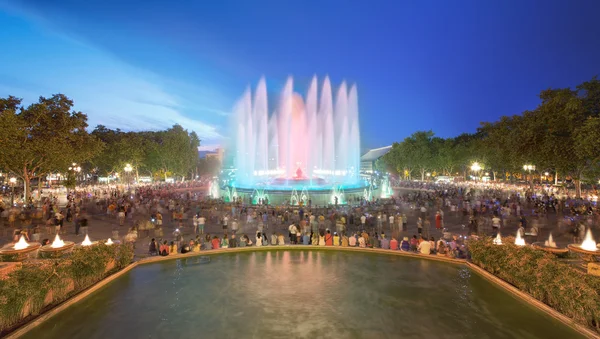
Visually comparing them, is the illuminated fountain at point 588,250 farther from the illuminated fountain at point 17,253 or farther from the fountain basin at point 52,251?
the illuminated fountain at point 17,253

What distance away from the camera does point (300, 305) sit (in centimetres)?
988

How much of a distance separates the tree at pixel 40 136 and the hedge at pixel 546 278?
38.8m

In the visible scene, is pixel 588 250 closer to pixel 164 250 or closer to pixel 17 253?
pixel 164 250

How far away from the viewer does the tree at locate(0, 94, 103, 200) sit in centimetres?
3066

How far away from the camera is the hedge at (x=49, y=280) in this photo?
8.35 m

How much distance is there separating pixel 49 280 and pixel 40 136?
33.1 meters

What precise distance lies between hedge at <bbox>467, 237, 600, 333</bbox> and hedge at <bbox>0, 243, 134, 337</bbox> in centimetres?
1487

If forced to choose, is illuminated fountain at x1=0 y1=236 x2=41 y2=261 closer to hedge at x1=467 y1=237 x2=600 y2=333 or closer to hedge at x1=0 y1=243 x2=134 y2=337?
hedge at x1=0 y1=243 x2=134 y2=337

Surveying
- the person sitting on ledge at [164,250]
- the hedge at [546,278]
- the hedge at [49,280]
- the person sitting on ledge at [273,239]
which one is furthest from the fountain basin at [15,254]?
the hedge at [546,278]

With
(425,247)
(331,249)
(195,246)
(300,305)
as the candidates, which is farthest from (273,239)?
(425,247)

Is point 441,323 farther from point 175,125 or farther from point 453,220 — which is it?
point 175,125

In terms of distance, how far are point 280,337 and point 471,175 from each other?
336 ft

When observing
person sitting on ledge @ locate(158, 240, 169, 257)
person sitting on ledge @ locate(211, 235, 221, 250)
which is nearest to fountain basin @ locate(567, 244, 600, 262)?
person sitting on ledge @ locate(211, 235, 221, 250)

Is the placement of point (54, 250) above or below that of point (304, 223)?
above
